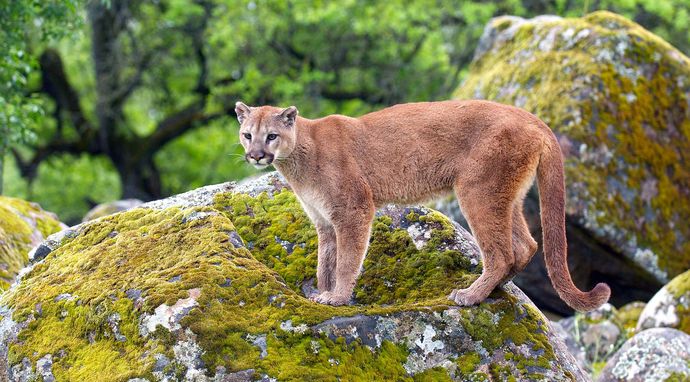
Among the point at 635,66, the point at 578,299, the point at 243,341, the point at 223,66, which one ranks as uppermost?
the point at 243,341

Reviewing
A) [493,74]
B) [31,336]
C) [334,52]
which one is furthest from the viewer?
[334,52]

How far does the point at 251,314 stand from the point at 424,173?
6.62 ft

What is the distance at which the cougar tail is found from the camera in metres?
7.12

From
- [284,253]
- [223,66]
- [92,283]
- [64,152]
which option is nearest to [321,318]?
[284,253]

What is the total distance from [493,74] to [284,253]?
8.30 m

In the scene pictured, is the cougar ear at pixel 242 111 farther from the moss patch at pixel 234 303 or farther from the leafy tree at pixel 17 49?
the leafy tree at pixel 17 49

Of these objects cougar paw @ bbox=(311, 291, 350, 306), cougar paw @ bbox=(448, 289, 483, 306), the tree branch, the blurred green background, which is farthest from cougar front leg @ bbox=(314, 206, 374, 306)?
the tree branch

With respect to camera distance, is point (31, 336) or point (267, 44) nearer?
point (31, 336)

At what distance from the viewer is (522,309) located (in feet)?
22.8

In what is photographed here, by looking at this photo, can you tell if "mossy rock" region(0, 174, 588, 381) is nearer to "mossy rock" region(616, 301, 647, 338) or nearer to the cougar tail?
the cougar tail

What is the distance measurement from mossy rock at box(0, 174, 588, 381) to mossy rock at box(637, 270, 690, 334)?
4.33 m

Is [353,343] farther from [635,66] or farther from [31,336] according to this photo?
[635,66]

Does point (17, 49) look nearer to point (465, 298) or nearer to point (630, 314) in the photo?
point (465, 298)

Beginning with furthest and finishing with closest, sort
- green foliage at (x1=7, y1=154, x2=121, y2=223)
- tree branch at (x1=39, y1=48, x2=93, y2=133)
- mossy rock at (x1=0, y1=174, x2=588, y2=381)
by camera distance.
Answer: green foliage at (x1=7, y1=154, x2=121, y2=223)
tree branch at (x1=39, y1=48, x2=93, y2=133)
mossy rock at (x1=0, y1=174, x2=588, y2=381)
